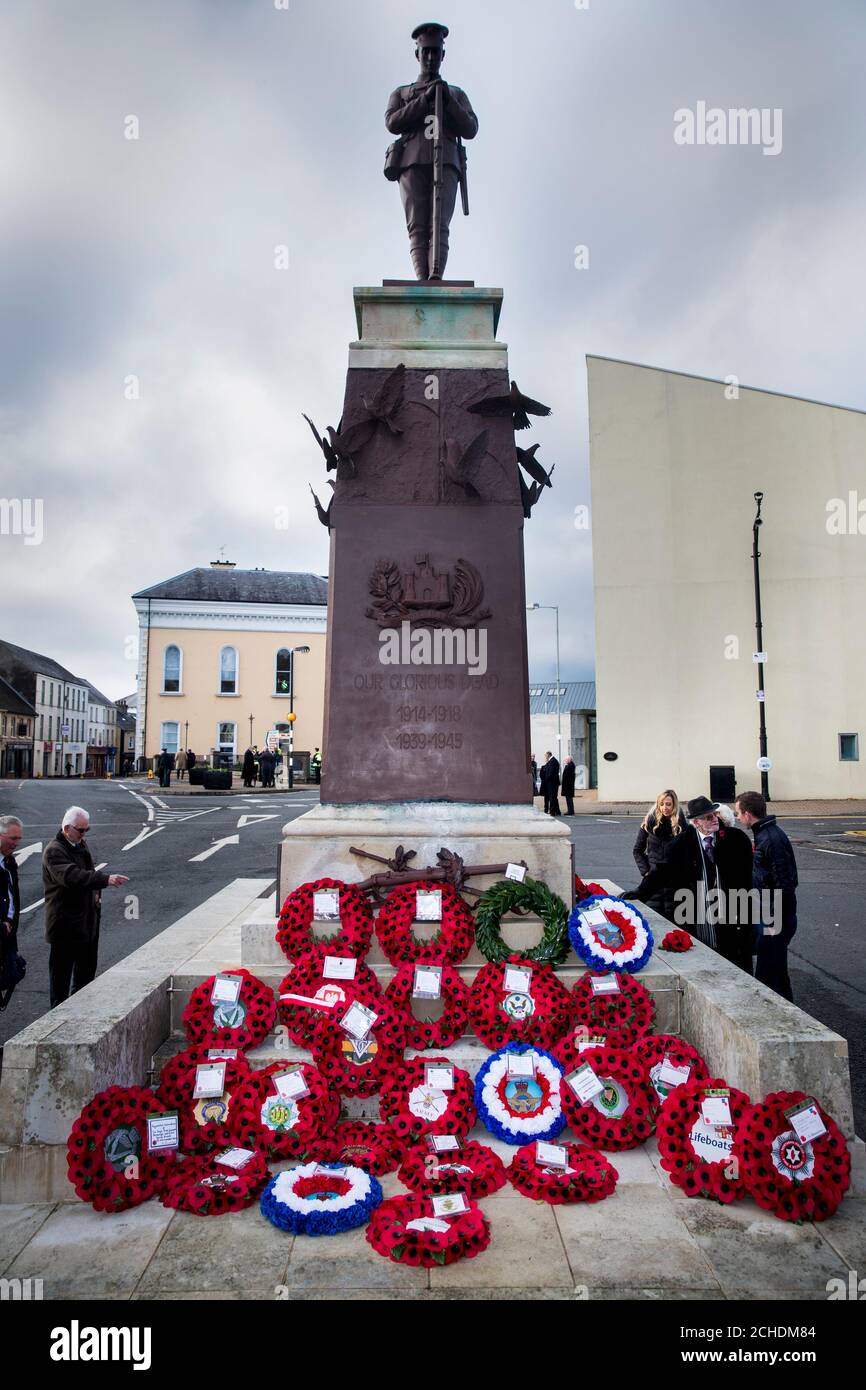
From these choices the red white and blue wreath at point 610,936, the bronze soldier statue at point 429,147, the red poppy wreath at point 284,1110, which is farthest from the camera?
the bronze soldier statue at point 429,147

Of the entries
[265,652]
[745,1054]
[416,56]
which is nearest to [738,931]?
[745,1054]

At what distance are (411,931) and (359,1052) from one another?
803 millimetres

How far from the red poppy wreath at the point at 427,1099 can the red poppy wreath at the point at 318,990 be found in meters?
0.41

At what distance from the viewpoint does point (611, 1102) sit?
3859 mm

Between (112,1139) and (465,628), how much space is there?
355 centimetres

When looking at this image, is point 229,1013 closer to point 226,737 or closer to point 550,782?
point 550,782

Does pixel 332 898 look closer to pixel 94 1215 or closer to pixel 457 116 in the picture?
pixel 94 1215

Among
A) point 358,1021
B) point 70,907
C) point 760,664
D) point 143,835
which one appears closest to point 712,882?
point 358,1021

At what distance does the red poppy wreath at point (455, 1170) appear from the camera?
10.8 feet

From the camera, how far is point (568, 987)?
4621mm

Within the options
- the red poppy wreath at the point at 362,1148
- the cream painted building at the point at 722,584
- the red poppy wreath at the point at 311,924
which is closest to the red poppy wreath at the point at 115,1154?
the red poppy wreath at the point at 362,1148

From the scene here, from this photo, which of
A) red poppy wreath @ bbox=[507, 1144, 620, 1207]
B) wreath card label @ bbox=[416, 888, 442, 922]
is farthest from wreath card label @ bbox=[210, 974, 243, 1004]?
red poppy wreath @ bbox=[507, 1144, 620, 1207]

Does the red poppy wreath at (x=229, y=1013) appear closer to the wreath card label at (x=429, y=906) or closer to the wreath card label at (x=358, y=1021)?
the wreath card label at (x=358, y=1021)

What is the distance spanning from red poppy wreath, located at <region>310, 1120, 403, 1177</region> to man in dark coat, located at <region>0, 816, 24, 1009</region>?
2.43 m
